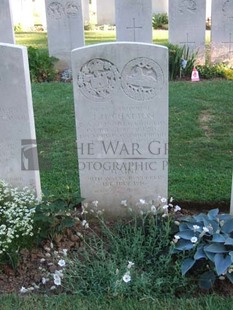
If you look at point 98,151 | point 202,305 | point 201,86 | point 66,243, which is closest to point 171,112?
point 201,86

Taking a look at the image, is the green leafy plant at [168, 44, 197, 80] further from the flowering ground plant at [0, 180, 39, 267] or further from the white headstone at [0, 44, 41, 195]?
the flowering ground plant at [0, 180, 39, 267]

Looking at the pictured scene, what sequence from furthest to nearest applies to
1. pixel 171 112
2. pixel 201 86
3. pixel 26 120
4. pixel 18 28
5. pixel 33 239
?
pixel 18 28
pixel 201 86
pixel 171 112
pixel 26 120
pixel 33 239

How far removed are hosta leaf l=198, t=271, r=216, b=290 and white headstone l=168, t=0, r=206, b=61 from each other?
25.2 ft

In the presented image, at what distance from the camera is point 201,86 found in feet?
27.3

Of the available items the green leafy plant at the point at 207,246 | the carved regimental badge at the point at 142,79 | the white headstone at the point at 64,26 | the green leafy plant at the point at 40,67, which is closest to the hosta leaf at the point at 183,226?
the green leafy plant at the point at 207,246

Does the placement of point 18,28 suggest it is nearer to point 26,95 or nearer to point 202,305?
point 26,95

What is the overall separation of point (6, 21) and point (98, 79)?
7.14 m

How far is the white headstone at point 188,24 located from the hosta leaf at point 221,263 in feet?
25.1

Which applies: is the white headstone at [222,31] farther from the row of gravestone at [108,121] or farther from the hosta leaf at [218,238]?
the hosta leaf at [218,238]

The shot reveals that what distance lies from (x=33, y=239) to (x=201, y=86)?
568 cm

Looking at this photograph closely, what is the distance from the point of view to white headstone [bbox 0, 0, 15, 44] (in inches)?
383

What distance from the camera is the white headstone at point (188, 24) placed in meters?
9.79

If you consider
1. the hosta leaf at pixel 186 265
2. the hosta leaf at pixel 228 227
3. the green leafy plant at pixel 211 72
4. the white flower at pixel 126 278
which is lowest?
the hosta leaf at pixel 186 265

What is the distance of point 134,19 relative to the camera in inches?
380
